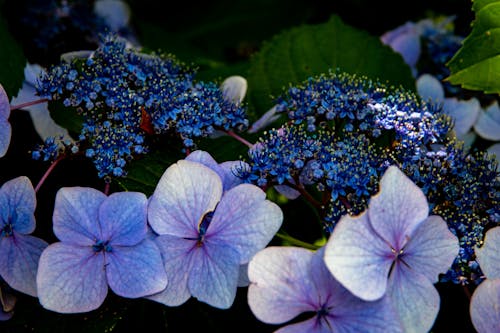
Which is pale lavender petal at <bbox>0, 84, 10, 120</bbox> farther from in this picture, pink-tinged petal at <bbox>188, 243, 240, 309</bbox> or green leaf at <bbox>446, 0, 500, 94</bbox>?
green leaf at <bbox>446, 0, 500, 94</bbox>

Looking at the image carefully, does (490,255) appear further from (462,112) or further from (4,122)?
(4,122)

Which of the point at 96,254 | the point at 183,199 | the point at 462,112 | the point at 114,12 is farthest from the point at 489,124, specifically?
the point at 114,12

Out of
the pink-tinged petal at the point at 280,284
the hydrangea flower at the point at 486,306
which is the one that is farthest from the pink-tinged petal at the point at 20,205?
the hydrangea flower at the point at 486,306

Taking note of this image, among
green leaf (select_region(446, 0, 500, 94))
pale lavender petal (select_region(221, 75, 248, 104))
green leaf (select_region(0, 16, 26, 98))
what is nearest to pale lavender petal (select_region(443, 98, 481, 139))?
green leaf (select_region(446, 0, 500, 94))

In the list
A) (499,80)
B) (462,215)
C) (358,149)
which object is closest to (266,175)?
(358,149)

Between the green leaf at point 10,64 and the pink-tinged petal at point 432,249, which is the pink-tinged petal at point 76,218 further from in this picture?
the pink-tinged petal at point 432,249

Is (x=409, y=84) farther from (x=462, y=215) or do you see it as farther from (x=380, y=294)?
(x=380, y=294)

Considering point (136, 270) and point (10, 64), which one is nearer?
point (136, 270)
